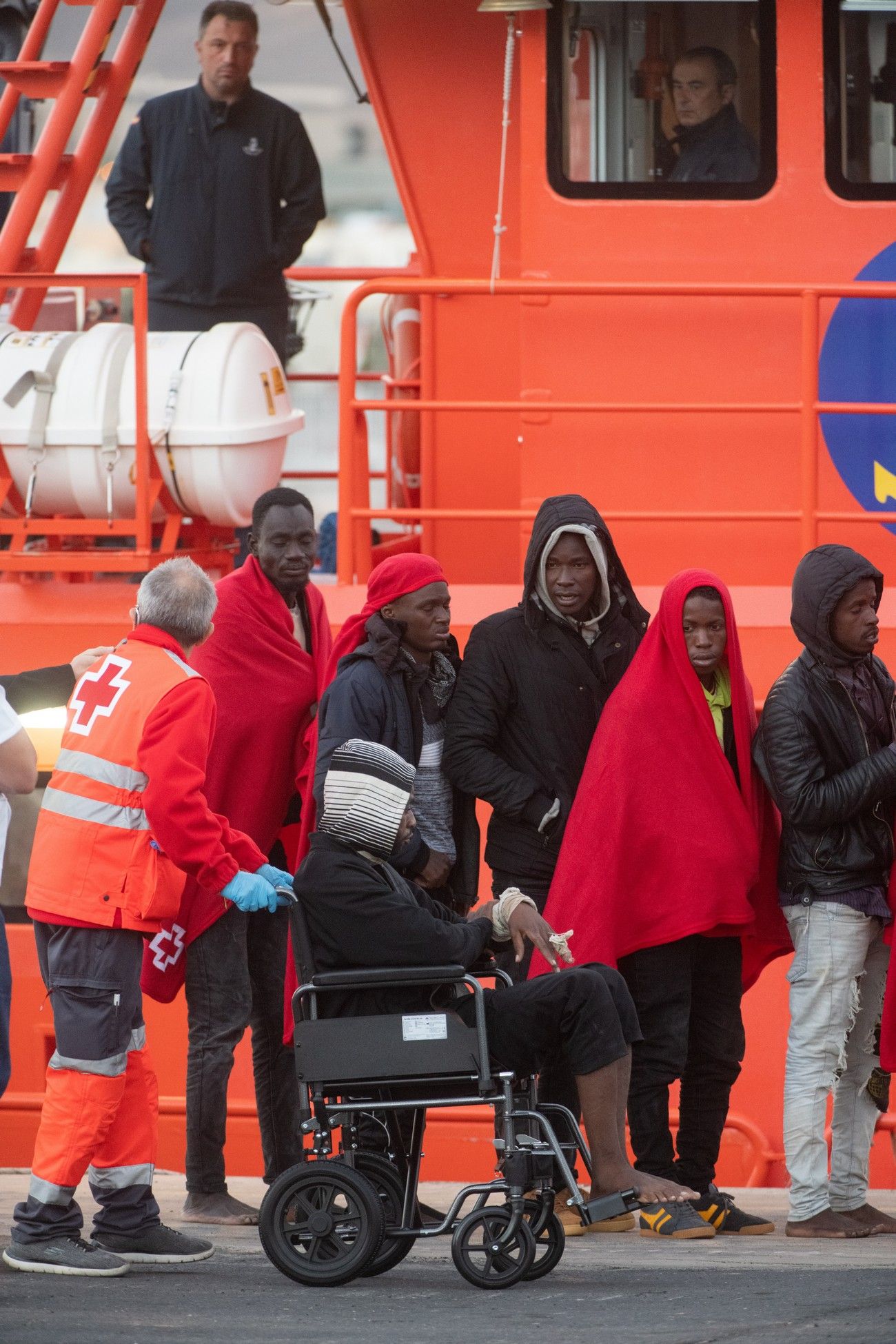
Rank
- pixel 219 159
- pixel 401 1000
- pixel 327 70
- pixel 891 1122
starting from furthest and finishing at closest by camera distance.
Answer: pixel 327 70 → pixel 219 159 → pixel 891 1122 → pixel 401 1000

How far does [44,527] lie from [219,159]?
1.98 m

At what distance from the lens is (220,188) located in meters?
7.31

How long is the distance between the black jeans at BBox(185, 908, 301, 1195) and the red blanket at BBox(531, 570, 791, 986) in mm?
776

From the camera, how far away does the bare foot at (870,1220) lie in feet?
15.0

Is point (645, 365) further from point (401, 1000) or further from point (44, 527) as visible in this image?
point (401, 1000)

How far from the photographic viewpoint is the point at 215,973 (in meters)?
4.73

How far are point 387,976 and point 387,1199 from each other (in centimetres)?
49

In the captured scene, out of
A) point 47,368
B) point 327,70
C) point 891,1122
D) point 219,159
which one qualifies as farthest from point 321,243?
point 891,1122

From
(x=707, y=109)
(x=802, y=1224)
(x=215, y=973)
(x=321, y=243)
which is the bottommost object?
(x=802, y=1224)

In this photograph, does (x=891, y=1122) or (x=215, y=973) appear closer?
(x=215, y=973)

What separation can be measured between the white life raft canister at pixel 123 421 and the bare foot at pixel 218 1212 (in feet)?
7.50

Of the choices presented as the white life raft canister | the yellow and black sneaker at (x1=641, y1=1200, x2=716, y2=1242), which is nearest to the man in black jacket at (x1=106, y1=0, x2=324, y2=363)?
the white life raft canister

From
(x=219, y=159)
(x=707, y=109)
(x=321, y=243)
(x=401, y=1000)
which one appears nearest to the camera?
(x=401, y=1000)

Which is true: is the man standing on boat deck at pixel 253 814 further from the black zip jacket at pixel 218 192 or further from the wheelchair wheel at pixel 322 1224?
the black zip jacket at pixel 218 192
